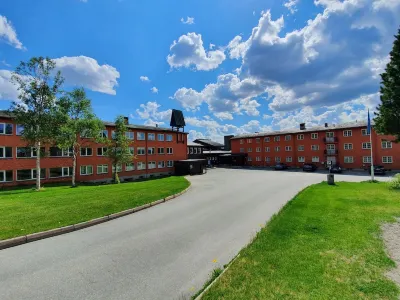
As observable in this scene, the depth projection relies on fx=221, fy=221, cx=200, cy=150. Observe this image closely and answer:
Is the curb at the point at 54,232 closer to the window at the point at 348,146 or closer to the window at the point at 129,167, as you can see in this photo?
the window at the point at 129,167

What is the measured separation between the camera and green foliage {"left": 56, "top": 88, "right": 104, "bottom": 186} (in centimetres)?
2638

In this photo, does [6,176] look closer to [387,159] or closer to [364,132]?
[364,132]

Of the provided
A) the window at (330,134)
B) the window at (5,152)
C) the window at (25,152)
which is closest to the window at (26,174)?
the window at (25,152)

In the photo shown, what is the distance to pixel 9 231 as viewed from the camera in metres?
8.38

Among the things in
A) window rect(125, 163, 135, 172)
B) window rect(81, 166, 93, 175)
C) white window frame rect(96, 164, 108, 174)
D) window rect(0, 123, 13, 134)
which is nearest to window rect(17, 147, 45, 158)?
window rect(0, 123, 13, 134)

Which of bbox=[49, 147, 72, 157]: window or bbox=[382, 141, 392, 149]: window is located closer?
bbox=[49, 147, 72, 157]: window

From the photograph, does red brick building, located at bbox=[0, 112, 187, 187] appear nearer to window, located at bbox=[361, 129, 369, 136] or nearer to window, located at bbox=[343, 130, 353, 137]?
window, located at bbox=[343, 130, 353, 137]

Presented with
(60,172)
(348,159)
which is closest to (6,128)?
(60,172)

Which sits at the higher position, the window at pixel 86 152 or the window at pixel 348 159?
the window at pixel 86 152

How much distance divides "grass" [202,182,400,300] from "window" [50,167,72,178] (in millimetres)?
32092

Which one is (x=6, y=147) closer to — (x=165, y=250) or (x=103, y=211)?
(x=103, y=211)

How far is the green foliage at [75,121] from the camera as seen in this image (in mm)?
26375

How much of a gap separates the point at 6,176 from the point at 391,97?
4375 centimetres

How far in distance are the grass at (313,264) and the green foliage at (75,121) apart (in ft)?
85.7
